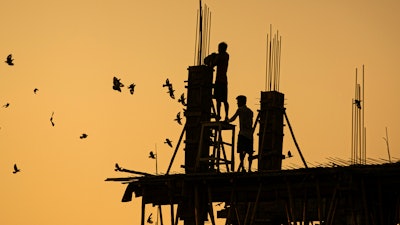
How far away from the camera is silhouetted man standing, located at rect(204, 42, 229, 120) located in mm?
34688

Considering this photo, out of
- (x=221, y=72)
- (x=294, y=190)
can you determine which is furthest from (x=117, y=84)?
(x=294, y=190)

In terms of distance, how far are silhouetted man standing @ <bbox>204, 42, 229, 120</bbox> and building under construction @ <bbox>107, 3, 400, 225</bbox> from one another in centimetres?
33

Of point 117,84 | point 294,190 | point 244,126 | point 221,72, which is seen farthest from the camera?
point 117,84

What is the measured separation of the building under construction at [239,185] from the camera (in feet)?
106

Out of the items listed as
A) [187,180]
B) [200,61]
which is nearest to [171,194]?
[187,180]

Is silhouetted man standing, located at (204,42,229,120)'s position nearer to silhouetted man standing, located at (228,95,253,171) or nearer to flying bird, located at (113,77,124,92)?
silhouetted man standing, located at (228,95,253,171)

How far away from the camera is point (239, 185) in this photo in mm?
34469

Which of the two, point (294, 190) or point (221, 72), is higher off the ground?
point (221, 72)

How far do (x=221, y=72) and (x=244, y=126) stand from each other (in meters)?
1.94

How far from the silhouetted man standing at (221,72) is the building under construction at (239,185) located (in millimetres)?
333

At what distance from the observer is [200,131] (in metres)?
34.9

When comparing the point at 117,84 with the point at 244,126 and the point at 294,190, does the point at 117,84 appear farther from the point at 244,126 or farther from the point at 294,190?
the point at 294,190

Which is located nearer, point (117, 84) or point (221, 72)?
point (221, 72)

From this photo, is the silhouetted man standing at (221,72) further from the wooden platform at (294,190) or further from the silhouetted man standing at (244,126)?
the wooden platform at (294,190)
